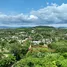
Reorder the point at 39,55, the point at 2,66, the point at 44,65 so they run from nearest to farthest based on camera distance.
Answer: the point at 44,65
the point at 2,66
the point at 39,55

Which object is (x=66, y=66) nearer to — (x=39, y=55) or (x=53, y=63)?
(x=53, y=63)

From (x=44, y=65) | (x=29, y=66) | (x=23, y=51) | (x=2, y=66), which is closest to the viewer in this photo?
(x=44, y=65)

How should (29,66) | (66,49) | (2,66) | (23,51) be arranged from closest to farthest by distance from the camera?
(29,66) < (2,66) < (66,49) < (23,51)

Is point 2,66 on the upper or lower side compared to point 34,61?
lower

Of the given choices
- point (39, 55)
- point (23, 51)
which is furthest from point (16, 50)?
point (39, 55)

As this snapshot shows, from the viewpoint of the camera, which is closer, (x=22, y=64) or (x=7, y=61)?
(x=22, y=64)

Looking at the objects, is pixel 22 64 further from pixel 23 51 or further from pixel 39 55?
pixel 23 51

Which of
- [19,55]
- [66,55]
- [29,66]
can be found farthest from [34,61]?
[19,55]

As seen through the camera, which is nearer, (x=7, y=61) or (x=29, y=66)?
(x=29, y=66)

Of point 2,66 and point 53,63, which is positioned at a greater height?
point 53,63
